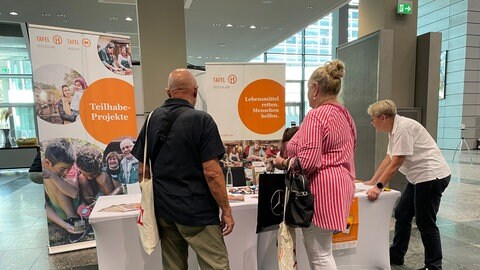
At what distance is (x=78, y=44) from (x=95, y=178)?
1399 millimetres

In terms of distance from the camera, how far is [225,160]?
3.33m

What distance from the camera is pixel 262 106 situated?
349cm

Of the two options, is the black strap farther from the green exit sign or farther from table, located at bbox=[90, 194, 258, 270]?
the green exit sign

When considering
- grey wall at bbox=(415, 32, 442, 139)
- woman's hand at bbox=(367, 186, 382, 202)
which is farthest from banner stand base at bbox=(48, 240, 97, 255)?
grey wall at bbox=(415, 32, 442, 139)

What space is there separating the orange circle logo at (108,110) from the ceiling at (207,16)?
117 inches

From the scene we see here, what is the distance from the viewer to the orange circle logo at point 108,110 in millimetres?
3078

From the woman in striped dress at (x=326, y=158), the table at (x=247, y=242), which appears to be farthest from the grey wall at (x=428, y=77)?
the woman in striped dress at (x=326, y=158)

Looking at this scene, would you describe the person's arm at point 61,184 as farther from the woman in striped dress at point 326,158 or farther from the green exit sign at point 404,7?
the green exit sign at point 404,7

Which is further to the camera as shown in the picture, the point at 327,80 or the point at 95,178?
the point at 95,178

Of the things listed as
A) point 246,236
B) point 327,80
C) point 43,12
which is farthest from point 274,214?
point 43,12

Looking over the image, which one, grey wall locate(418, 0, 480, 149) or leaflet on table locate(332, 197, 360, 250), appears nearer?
leaflet on table locate(332, 197, 360, 250)

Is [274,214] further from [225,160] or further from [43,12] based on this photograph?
[43,12]

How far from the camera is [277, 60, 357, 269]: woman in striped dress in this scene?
1.50m

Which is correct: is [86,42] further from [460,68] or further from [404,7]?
[460,68]
